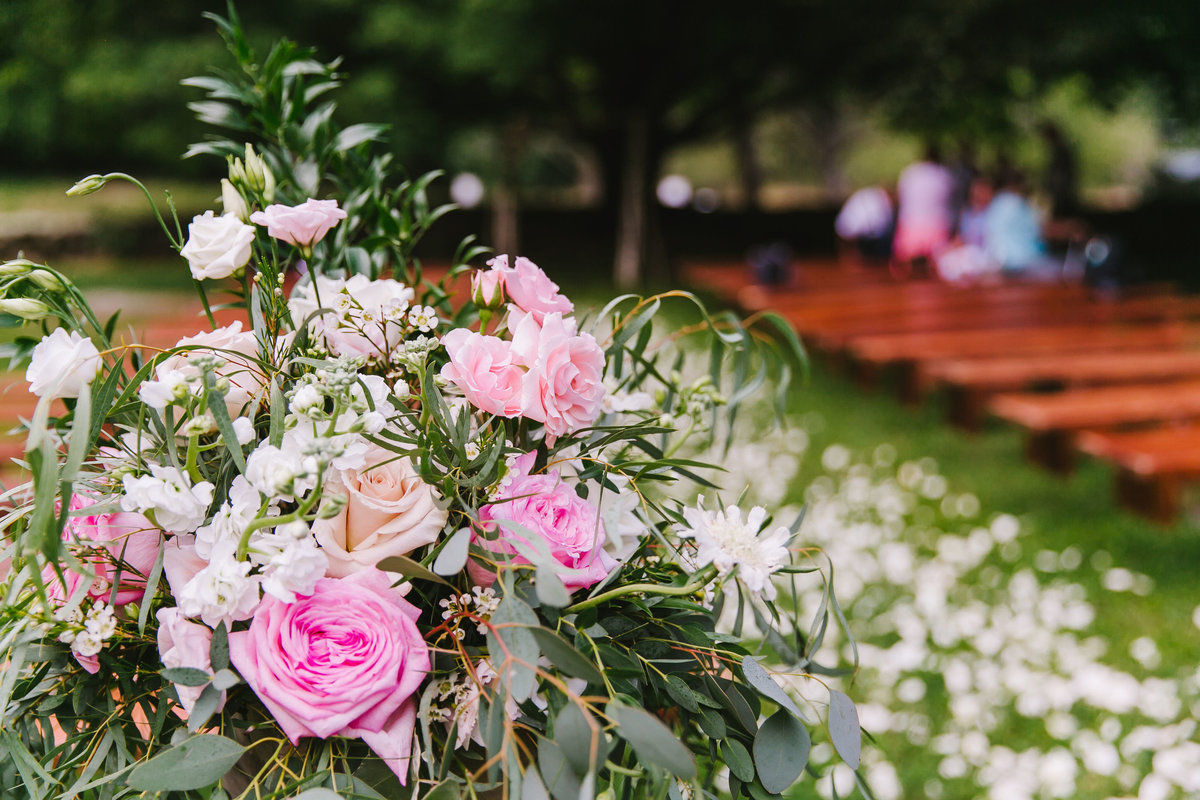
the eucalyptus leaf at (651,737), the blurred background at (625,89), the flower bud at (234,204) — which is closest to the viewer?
the eucalyptus leaf at (651,737)

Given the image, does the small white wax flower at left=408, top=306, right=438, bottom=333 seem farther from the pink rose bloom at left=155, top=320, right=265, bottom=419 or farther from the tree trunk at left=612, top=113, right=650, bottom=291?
the tree trunk at left=612, top=113, right=650, bottom=291

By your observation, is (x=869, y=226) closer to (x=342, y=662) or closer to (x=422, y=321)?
(x=422, y=321)

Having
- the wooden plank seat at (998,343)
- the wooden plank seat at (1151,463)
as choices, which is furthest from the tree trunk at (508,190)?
the wooden plank seat at (1151,463)

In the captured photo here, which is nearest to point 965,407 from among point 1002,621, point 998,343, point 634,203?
point 998,343

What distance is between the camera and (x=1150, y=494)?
14.9 ft

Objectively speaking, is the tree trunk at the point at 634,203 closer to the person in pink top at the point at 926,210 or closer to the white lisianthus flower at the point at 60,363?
the person in pink top at the point at 926,210

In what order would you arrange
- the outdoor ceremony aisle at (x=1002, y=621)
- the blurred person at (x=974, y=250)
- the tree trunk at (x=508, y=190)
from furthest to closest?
the tree trunk at (x=508, y=190)
the blurred person at (x=974, y=250)
the outdoor ceremony aisle at (x=1002, y=621)

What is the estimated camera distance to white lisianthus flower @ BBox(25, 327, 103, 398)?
0.93 m

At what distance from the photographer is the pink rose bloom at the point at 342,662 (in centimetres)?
87

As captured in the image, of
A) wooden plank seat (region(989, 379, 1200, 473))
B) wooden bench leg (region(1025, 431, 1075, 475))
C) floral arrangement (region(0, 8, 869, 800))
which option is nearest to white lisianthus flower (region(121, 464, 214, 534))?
floral arrangement (region(0, 8, 869, 800))

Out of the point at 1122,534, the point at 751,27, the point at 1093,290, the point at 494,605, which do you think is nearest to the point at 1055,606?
the point at 1122,534

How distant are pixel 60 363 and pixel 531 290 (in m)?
0.47

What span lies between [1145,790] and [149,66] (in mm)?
12028

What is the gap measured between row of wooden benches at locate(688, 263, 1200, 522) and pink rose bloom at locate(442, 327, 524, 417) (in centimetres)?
415
